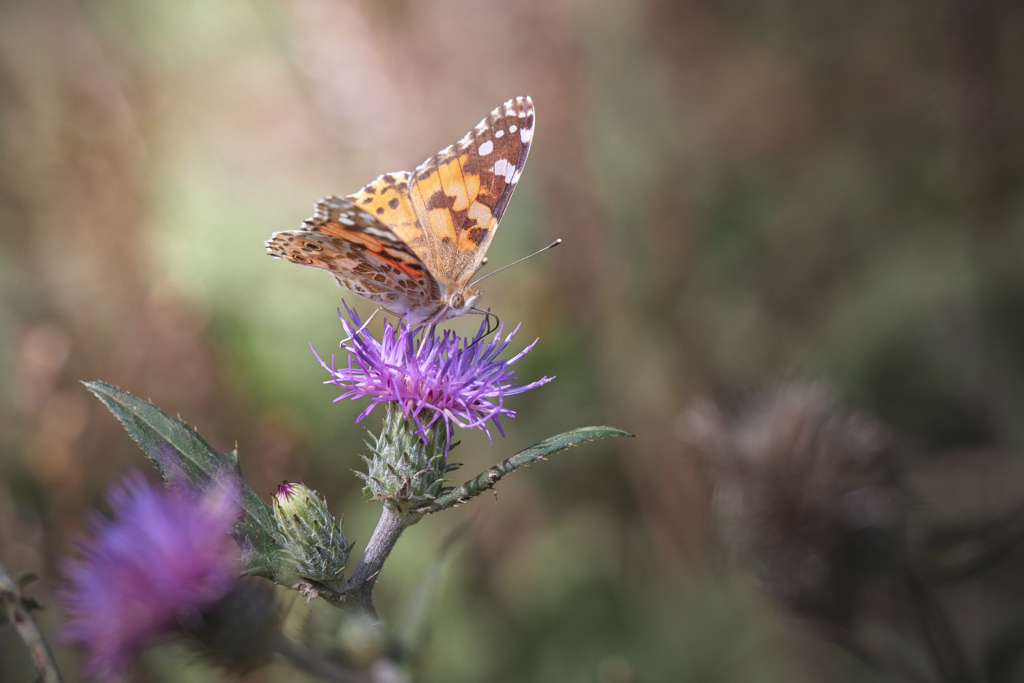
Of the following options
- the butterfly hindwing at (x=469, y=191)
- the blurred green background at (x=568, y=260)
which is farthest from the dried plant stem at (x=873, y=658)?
the butterfly hindwing at (x=469, y=191)

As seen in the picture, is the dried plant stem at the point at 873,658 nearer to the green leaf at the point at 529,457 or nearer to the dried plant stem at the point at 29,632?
the green leaf at the point at 529,457

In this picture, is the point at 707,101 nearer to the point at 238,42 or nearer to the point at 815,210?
the point at 815,210

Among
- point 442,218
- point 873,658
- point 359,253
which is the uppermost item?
point 442,218

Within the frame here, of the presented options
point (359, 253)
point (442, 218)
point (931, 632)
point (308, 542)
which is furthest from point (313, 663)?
point (931, 632)

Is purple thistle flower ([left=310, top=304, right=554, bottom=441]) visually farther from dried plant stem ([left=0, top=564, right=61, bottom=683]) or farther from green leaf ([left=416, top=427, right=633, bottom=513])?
dried plant stem ([left=0, top=564, right=61, bottom=683])

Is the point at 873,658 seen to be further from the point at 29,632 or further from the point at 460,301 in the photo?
the point at 29,632
